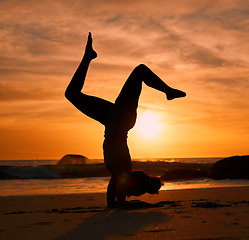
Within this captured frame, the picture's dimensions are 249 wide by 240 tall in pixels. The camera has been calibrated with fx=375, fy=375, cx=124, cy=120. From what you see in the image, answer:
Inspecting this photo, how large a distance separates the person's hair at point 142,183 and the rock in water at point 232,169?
440 inches

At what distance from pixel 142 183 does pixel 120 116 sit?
1106mm

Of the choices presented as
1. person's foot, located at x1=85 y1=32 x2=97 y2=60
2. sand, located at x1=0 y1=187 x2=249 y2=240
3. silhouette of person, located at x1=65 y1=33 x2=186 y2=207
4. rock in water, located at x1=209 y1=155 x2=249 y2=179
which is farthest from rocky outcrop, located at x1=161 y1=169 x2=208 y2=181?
sand, located at x1=0 y1=187 x2=249 y2=240

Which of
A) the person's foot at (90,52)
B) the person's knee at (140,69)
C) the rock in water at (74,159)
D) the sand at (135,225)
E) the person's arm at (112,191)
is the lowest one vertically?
the sand at (135,225)

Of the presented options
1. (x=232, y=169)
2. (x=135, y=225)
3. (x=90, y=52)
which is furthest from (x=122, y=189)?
(x=232, y=169)

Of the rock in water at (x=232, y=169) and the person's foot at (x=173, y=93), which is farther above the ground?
the person's foot at (x=173, y=93)

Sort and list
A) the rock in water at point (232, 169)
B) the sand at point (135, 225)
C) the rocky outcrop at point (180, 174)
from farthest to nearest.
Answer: the rocky outcrop at point (180, 174) < the rock in water at point (232, 169) < the sand at point (135, 225)

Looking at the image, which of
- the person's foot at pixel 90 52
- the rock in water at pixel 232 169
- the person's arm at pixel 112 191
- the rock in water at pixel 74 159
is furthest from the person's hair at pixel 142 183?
the rock in water at pixel 74 159

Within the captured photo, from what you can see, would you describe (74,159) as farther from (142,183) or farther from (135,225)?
(135,225)

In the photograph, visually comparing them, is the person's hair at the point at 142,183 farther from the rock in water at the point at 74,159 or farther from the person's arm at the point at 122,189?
the rock in water at the point at 74,159

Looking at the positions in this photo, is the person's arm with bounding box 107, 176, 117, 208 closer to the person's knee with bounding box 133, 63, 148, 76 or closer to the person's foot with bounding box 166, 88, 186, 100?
the person's foot with bounding box 166, 88, 186, 100

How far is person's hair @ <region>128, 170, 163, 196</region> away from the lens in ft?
18.6

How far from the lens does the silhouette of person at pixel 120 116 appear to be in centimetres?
569

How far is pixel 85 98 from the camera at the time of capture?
6098mm

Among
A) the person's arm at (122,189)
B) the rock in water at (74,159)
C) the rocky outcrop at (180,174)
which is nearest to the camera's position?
the person's arm at (122,189)
